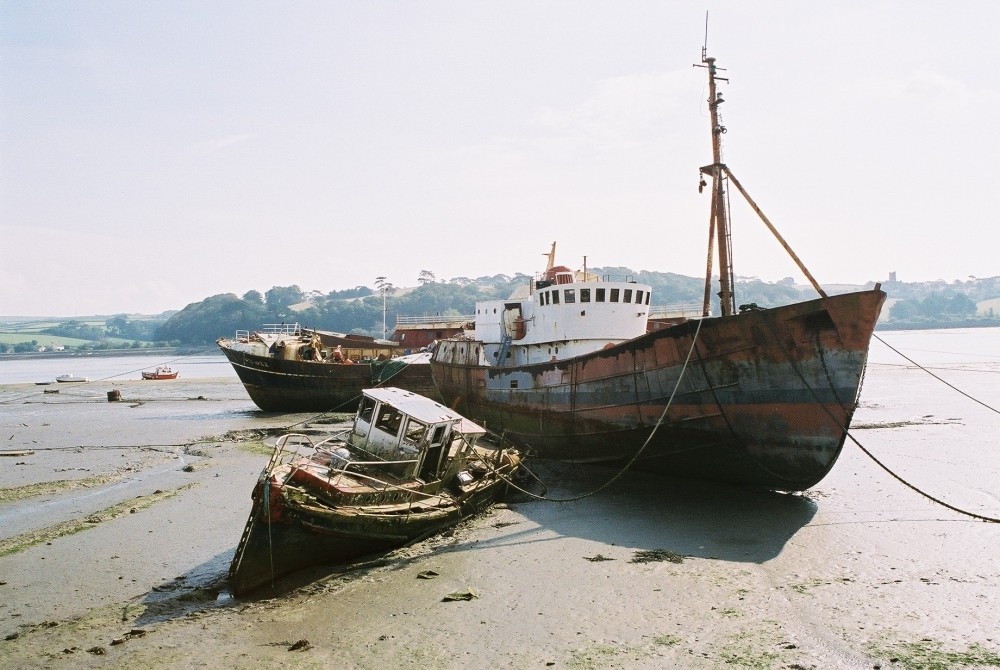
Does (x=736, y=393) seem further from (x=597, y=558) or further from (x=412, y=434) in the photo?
(x=412, y=434)

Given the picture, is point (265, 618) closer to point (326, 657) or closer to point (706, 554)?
point (326, 657)

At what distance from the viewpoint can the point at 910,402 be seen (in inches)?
1340

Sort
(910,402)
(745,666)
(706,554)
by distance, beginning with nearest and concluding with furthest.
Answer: (745,666), (706,554), (910,402)

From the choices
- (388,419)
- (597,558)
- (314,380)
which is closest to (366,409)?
(388,419)

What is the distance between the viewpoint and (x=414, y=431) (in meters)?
12.9

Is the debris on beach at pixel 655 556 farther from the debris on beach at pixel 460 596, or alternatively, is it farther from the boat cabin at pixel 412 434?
the boat cabin at pixel 412 434

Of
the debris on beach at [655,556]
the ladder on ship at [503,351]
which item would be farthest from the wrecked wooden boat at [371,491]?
the ladder on ship at [503,351]

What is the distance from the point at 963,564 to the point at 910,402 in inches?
1142

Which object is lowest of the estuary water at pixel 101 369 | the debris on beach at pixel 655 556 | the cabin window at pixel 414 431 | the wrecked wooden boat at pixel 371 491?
the estuary water at pixel 101 369

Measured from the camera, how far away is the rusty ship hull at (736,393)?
1218 centimetres

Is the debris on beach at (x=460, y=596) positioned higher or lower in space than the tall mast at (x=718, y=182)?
lower

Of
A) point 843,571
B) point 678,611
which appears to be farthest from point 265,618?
point 843,571

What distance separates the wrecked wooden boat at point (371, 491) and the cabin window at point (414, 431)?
25 mm

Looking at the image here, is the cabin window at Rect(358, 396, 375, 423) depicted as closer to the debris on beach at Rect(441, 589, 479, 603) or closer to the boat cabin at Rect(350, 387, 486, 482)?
the boat cabin at Rect(350, 387, 486, 482)
